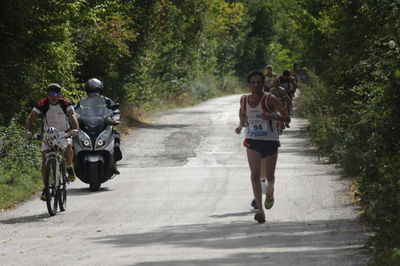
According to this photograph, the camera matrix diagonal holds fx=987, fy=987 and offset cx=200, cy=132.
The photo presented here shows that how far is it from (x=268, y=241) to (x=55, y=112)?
5306 millimetres

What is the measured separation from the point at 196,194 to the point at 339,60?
21.1 feet

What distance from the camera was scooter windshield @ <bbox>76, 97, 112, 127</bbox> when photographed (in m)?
17.9

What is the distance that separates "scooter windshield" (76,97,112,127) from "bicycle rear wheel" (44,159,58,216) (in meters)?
3.18

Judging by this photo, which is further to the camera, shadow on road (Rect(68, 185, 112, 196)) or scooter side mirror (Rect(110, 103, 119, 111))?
scooter side mirror (Rect(110, 103, 119, 111))

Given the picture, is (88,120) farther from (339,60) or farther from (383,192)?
(383,192)

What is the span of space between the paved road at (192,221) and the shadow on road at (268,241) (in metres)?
0.01

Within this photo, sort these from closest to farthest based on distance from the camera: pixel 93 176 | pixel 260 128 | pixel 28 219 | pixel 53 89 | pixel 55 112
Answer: pixel 260 128 < pixel 28 219 < pixel 53 89 < pixel 55 112 < pixel 93 176

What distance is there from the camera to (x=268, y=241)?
10883 mm

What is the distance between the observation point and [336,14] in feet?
86.9

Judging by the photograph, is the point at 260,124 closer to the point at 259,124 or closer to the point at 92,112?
the point at 259,124

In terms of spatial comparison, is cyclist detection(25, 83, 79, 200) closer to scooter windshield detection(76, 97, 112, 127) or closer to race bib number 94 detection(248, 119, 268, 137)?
scooter windshield detection(76, 97, 112, 127)

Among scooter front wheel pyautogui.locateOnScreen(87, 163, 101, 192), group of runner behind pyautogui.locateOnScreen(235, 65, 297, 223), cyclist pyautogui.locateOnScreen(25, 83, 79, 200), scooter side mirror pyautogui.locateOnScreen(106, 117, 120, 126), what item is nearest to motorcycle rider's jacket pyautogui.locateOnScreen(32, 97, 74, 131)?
cyclist pyautogui.locateOnScreen(25, 83, 79, 200)

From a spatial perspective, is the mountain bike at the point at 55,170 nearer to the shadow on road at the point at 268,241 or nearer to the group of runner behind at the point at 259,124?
the shadow on road at the point at 268,241

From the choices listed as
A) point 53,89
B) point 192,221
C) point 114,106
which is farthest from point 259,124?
point 114,106
